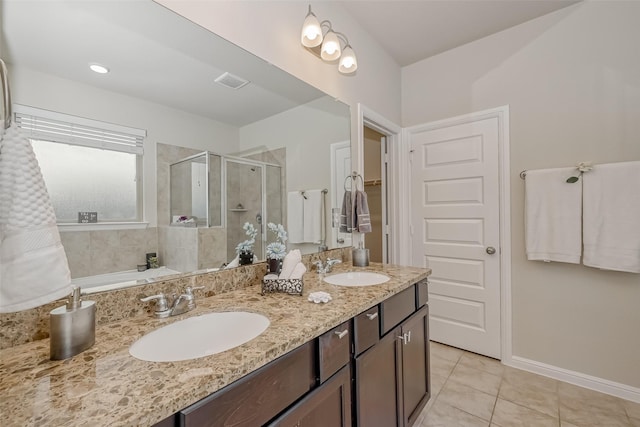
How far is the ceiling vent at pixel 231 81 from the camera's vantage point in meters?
1.27

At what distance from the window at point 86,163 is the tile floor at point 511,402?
6.39 ft

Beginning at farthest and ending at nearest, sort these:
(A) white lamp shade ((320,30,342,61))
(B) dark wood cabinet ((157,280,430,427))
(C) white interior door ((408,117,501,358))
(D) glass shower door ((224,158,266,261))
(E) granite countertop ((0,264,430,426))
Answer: (C) white interior door ((408,117,501,358)), (A) white lamp shade ((320,30,342,61)), (D) glass shower door ((224,158,266,261)), (B) dark wood cabinet ((157,280,430,427)), (E) granite countertop ((0,264,430,426))

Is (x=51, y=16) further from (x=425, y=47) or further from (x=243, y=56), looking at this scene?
(x=425, y=47)

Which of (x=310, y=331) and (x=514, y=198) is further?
(x=514, y=198)

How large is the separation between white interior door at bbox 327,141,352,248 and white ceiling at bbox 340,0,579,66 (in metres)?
0.81

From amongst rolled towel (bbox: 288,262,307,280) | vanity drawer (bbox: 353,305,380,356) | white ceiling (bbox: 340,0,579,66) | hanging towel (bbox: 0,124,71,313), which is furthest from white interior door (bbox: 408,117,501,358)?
hanging towel (bbox: 0,124,71,313)

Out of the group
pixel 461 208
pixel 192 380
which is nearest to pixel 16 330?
pixel 192 380

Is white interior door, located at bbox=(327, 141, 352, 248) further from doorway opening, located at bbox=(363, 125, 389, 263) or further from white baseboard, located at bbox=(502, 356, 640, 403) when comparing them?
white baseboard, located at bbox=(502, 356, 640, 403)

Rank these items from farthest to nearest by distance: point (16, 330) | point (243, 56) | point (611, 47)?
point (611, 47) → point (243, 56) → point (16, 330)

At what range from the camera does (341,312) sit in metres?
0.98

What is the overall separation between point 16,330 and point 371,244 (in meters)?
2.94

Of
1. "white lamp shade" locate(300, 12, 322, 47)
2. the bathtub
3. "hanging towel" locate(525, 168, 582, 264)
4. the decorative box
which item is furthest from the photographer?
"hanging towel" locate(525, 168, 582, 264)

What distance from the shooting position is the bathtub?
2.89ft

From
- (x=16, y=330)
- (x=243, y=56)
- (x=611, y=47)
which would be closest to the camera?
(x=16, y=330)
